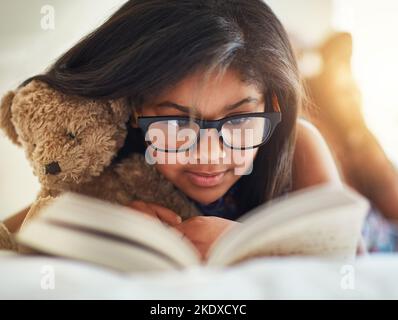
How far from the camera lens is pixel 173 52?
812 mm

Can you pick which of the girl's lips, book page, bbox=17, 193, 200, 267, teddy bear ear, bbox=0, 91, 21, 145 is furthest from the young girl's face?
teddy bear ear, bbox=0, 91, 21, 145

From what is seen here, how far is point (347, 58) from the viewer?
91 cm

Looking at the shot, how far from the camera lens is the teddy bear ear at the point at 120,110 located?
839 millimetres

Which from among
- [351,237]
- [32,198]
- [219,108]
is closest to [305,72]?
[219,108]

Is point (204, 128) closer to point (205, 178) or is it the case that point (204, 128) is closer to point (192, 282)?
point (205, 178)

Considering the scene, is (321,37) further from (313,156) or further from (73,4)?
(73,4)

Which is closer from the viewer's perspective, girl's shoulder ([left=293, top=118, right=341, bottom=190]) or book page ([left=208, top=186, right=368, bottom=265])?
book page ([left=208, top=186, right=368, bottom=265])

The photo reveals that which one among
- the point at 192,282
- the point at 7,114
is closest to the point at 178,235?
the point at 192,282

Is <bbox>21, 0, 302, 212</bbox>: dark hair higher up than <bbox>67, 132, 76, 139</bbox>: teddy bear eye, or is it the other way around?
<bbox>21, 0, 302, 212</bbox>: dark hair

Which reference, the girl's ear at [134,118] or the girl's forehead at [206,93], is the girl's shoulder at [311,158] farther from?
the girl's ear at [134,118]

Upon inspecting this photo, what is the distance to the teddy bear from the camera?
2.70 feet

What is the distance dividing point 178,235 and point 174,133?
16 cm

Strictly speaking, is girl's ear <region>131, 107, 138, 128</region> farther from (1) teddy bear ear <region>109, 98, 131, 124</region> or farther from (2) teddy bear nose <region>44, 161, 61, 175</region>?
(2) teddy bear nose <region>44, 161, 61, 175</region>
